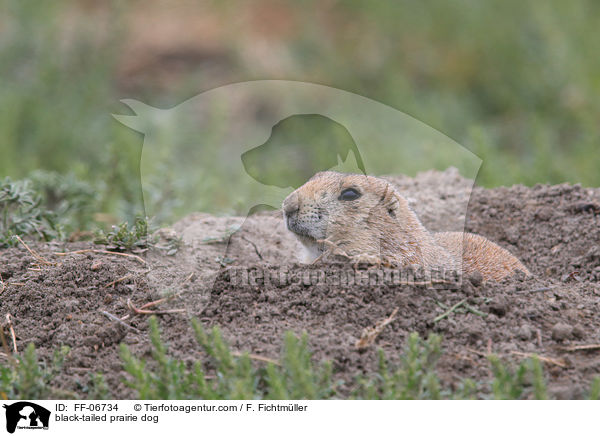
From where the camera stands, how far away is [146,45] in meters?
11.5

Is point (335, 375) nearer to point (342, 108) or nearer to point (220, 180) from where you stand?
point (220, 180)

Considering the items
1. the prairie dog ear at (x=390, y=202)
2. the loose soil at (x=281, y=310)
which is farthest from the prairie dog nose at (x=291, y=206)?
the prairie dog ear at (x=390, y=202)

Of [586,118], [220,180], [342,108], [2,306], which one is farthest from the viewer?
[342,108]

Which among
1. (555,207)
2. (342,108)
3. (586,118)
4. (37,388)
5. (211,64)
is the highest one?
(211,64)

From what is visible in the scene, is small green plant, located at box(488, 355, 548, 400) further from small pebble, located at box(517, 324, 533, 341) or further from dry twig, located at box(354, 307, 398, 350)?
dry twig, located at box(354, 307, 398, 350)

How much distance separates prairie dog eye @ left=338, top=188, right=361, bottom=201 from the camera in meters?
3.94

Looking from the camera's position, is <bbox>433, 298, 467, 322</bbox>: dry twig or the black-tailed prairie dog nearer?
<bbox>433, 298, 467, 322</bbox>: dry twig

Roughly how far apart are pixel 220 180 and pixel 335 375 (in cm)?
549

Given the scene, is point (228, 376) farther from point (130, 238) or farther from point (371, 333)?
point (130, 238)

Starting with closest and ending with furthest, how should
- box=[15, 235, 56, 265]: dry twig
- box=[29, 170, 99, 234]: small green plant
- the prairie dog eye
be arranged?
box=[15, 235, 56, 265]: dry twig → the prairie dog eye → box=[29, 170, 99, 234]: small green plant

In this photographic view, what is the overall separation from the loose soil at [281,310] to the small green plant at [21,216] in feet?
0.64

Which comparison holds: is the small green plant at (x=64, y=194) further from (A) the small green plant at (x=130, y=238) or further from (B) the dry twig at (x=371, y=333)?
(B) the dry twig at (x=371, y=333)

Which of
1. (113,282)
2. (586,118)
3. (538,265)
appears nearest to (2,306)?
(113,282)

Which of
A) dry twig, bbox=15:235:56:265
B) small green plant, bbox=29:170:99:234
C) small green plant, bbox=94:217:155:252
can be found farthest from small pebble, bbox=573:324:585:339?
small green plant, bbox=29:170:99:234
